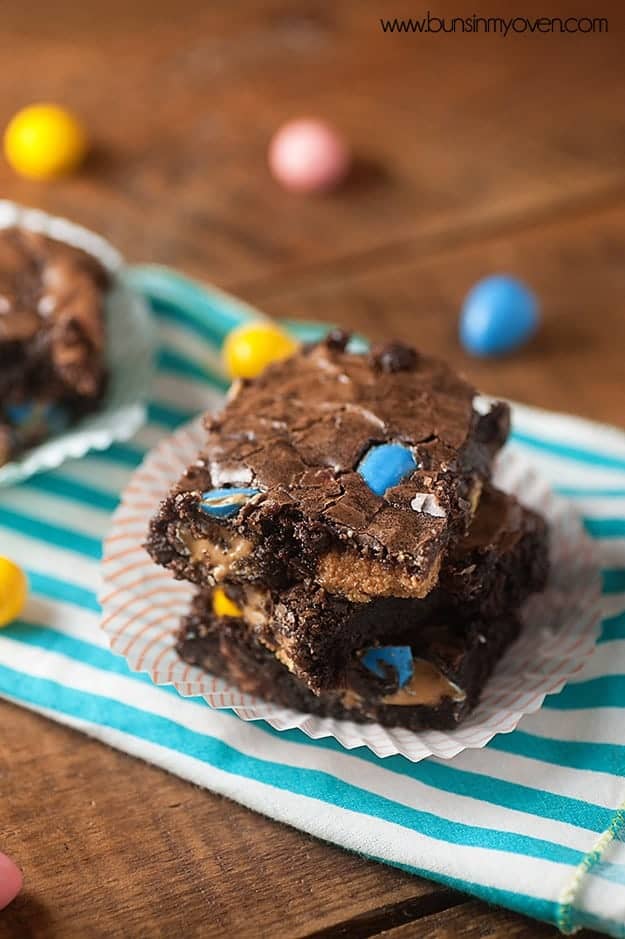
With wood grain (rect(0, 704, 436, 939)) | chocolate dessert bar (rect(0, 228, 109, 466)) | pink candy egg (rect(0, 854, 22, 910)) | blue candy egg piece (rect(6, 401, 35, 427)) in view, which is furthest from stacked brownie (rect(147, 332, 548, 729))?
blue candy egg piece (rect(6, 401, 35, 427))

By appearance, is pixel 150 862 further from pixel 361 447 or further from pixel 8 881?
pixel 361 447

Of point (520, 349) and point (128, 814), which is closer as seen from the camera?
point (128, 814)

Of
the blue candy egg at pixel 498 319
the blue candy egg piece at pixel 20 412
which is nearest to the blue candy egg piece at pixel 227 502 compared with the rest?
the blue candy egg piece at pixel 20 412

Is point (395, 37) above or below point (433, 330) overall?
above

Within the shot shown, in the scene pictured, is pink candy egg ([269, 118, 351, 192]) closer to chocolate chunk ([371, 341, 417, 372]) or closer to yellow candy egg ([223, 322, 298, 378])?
yellow candy egg ([223, 322, 298, 378])

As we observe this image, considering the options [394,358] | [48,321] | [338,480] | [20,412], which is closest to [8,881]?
[338,480]

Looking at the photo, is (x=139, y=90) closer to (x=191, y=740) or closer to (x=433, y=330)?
(x=433, y=330)

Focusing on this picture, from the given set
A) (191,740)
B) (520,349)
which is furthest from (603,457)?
(191,740)
